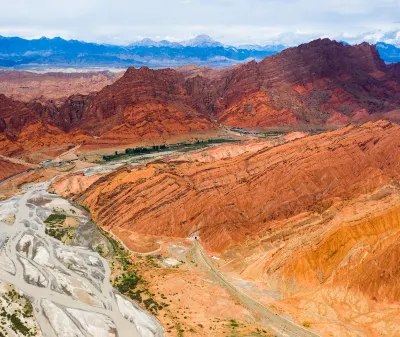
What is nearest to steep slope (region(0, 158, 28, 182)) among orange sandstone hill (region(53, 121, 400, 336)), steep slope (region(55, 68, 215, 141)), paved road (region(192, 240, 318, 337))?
orange sandstone hill (region(53, 121, 400, 336))

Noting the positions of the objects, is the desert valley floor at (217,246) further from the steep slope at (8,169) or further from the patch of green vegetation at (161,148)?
the patch of green vegetation at (161,148)

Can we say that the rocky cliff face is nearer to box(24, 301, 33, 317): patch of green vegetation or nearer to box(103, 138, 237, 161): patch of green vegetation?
box(24, 301, 33, 317): patch of green vegetation

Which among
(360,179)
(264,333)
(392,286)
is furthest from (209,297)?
(360,179)

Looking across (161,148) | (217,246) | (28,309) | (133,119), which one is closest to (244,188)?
(217,246)

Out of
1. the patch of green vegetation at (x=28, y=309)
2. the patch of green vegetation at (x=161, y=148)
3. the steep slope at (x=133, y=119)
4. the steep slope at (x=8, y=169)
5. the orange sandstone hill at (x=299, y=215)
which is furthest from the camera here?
the steep slope at (x=133, y=119)

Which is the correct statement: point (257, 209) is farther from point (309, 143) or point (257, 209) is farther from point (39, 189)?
point (39, 189)

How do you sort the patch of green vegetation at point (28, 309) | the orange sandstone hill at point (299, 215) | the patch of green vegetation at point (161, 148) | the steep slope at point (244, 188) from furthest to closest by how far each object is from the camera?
the patch of green vegetation at point (161, 148) → the steep slope at point (244, 188) → the orange sandstone hill at point (299, 215) → the patch of green vegetation at point (28, 309)

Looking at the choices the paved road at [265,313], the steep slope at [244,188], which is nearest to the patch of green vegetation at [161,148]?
the steep slope at [244,188]

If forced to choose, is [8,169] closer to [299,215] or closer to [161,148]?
[161,148]

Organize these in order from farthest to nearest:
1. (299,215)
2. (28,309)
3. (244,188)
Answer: (244,188), (299,215), (28,309)
